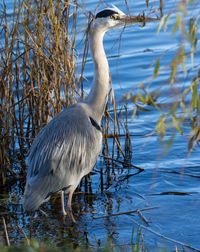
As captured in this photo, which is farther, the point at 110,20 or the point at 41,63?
the point at 41,63

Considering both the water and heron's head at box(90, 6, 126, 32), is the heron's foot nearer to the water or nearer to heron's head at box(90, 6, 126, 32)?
the water

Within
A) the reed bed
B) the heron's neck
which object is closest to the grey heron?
the heron's neck

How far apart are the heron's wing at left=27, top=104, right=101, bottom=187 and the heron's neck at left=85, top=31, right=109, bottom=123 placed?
18 centimetres

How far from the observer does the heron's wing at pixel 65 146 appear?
3607 millimetres

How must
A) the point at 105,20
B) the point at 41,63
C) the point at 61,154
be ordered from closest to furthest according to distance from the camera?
the point at 61,154
the point at 105,20
the point at 41,63

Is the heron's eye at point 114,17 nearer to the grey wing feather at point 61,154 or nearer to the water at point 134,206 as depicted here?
the water at point 134,206

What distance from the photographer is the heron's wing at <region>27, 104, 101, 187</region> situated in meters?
3.61

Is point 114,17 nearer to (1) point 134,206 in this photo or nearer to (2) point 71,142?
(2) point 71,142

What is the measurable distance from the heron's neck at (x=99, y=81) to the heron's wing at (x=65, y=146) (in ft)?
0.60

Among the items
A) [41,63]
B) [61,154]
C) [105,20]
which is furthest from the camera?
[41,63]

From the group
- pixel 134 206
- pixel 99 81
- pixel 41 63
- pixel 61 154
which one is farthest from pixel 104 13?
pixel 134 206

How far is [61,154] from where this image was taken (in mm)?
3684

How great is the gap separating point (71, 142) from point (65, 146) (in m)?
0.07

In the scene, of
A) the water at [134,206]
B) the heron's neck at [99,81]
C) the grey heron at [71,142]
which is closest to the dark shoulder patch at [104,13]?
the grey heron at [71,142]
